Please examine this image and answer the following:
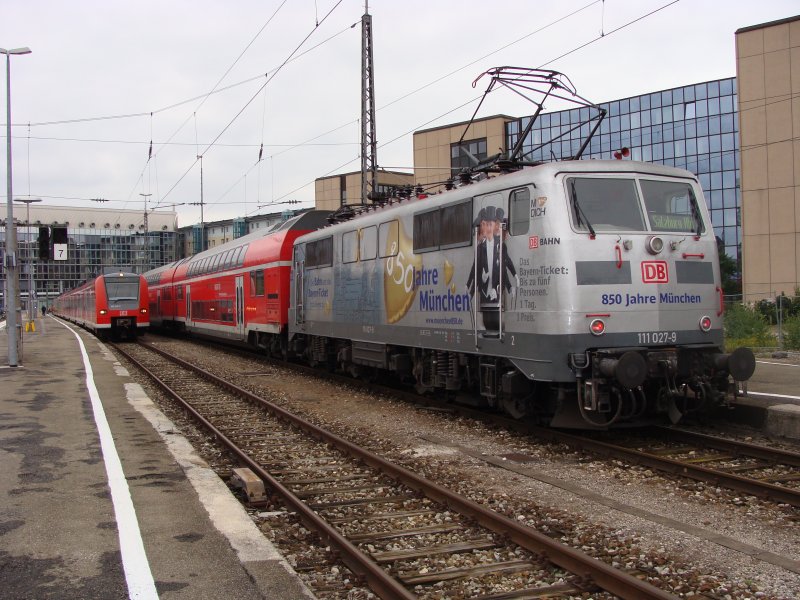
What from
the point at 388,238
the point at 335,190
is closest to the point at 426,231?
the point at 388,238

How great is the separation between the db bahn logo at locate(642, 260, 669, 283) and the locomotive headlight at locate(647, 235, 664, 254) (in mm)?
126

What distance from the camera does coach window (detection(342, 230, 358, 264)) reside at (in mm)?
13969

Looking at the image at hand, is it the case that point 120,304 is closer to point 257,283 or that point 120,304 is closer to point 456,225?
point 257,283

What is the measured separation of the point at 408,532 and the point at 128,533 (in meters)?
2.08

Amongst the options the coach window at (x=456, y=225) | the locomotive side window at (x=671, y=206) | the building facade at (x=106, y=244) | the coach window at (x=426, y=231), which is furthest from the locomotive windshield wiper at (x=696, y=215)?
the building facade at (x=106, y=244)

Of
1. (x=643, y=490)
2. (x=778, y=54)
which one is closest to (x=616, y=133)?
Result: (x=778, y=54)

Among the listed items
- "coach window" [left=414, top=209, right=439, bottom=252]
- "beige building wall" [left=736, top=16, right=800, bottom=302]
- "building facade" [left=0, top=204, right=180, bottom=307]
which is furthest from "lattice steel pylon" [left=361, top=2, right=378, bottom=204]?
"building facade" [left=0, top=204, right=180, bottom=307]

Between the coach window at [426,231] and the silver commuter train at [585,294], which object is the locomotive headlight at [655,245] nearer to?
the silver commuter train at [585,294]

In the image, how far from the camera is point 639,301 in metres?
8.44

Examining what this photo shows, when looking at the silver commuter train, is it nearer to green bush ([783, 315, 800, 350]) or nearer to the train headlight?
the train headlight

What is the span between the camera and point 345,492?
23.4 ft

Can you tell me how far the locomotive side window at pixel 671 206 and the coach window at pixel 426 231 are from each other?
10.3 feet

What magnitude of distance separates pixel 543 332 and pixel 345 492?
2.91 m

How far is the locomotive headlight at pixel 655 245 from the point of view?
8547mm
